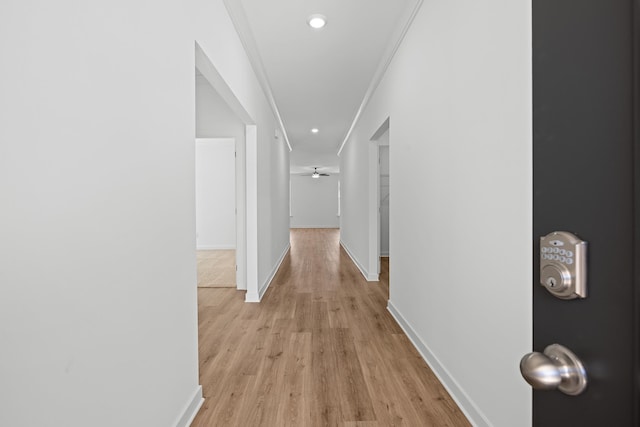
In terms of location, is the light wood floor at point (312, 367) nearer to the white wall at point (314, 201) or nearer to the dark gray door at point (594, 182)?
the dark gray door at point (594, 182)

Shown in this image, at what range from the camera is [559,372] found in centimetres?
47

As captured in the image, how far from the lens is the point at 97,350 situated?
41.3 inches

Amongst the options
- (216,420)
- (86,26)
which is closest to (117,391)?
(216,420)

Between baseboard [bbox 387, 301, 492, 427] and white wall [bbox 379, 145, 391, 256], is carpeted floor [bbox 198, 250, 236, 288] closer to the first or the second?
baseboard [bbox 387, 301, 492, 427]

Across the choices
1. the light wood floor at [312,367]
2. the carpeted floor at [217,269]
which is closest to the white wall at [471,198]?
the light wood floor at [312,367]

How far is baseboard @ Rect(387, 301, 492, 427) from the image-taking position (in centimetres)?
168

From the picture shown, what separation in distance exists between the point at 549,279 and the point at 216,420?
73.0 inches

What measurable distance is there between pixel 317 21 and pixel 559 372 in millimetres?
3040

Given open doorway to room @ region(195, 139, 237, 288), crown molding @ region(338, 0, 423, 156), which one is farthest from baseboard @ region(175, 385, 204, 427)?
open doorway to room @ region(195, 139, 237, 288)

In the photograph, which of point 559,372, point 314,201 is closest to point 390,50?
point 559,372

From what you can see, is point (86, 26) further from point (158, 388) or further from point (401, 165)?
point (401, 165)

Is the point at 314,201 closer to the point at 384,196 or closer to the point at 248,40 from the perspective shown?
the point at 384,196

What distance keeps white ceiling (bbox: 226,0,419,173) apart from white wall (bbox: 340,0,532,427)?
0.33 metres

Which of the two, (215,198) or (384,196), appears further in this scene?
(215,198)
